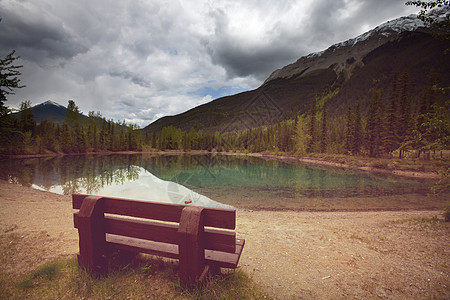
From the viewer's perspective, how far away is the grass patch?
301 centimetres

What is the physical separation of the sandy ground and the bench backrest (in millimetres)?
1632

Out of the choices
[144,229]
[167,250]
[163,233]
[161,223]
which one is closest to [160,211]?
[161,223]

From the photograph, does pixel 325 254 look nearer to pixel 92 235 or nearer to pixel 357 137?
pixel 92 235

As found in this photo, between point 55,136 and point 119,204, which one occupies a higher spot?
point 55,136

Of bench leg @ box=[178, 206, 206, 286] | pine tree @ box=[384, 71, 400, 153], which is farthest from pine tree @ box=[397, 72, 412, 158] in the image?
bench leg @ box=[178, 206, 206, 286]

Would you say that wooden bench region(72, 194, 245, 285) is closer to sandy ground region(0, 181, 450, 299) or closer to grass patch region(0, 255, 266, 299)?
grass patch region(0, 255, 266, 299)

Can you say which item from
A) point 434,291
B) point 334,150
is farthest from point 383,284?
point 334,150

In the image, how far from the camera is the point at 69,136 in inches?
2581

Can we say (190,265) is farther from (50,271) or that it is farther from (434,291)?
(434,291)

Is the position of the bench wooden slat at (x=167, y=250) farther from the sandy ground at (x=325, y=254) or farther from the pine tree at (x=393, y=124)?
the pine tree at (x=393, y=124)

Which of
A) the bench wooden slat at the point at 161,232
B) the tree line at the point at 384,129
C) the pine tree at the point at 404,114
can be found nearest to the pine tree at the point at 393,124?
the tree line at the point at 384,129

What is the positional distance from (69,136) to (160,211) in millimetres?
79871

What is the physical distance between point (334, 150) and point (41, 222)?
257 ft

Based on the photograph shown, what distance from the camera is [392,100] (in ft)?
144
